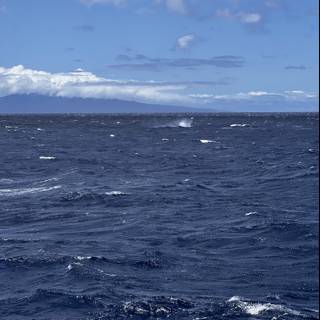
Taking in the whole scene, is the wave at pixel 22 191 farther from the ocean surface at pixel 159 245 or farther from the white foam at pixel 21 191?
the ocean surface at pixel 159 245

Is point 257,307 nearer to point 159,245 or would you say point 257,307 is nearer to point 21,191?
point 159,245

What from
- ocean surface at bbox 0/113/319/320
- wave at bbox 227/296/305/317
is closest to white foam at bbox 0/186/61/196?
ocean surface at bbox 0/113/319/320

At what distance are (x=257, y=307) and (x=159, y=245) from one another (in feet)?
38.5

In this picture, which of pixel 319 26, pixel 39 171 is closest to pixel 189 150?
pixel 39 171

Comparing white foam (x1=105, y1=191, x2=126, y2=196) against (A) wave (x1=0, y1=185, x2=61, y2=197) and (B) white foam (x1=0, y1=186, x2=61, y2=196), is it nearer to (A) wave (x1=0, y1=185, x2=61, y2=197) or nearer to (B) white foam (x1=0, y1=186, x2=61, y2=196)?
(A) wave (x1=0, y1=185, x2=61, y2=197)

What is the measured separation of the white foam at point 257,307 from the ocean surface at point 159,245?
43 millimetres

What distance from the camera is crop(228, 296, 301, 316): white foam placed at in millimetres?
26531

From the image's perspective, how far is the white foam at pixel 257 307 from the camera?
2653cm

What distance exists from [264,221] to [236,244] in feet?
20.8

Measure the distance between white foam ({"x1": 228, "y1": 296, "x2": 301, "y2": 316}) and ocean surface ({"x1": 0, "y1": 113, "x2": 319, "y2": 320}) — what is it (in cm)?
4

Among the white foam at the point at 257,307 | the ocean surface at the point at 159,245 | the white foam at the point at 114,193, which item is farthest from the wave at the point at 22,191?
the white foam at the point at 257,307

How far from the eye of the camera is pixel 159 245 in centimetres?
3809

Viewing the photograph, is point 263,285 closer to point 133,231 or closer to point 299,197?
point 133,231

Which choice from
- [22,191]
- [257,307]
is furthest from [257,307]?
[22,191]
